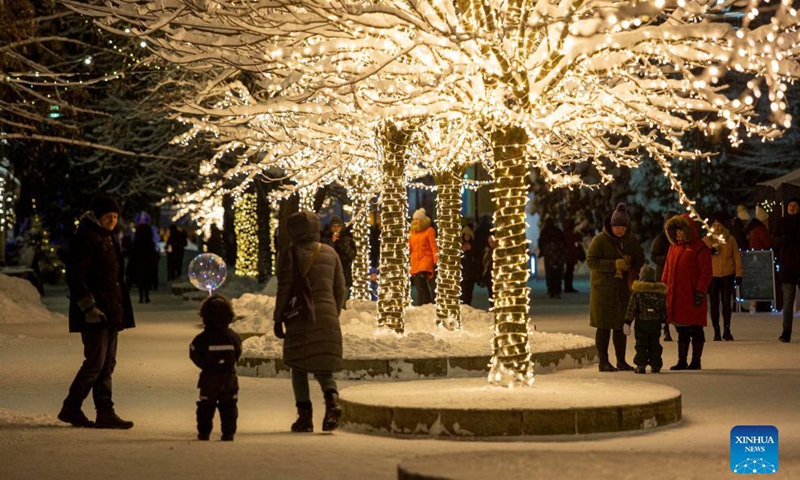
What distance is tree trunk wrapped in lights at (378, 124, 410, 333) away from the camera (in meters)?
19.0

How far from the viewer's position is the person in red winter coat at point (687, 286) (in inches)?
658

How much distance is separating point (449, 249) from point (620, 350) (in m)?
4.49

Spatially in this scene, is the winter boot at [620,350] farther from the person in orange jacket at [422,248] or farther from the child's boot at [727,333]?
the person in orange jacket at [422,248]

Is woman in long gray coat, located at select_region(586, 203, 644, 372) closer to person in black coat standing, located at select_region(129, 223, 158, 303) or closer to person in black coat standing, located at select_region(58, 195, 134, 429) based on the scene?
person in black coat standing, located at select_region(58, 195, 134, 429)

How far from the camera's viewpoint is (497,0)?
13.9 metres

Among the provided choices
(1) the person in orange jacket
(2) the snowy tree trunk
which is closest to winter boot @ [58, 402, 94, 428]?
(2) the snowy tree trunk

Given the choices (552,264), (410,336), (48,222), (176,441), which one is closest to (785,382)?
(410,336)

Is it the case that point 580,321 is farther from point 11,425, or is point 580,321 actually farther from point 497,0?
point 11,425

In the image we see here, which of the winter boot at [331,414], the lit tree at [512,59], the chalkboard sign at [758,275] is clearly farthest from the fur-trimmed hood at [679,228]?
the chalkboard sign at [758,275]

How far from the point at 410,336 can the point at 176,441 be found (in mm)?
6579

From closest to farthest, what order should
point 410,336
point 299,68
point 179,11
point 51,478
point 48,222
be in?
1. point 51,478
2. point 179,11
3. point 299,68
4. point 410,336
5. point 48,222

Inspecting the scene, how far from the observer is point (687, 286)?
16.8m

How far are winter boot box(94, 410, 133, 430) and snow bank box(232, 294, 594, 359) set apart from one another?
4.64 metres

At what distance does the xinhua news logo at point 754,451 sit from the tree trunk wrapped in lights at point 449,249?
37.5 ft
